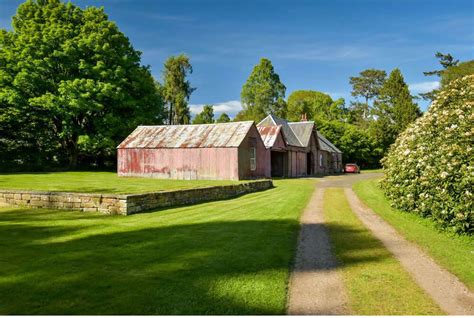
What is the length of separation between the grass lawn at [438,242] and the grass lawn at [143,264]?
2877 mm

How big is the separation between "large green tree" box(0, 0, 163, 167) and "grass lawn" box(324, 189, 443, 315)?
95.2 feet

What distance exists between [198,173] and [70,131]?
13777 mm

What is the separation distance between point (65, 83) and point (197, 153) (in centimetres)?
1405

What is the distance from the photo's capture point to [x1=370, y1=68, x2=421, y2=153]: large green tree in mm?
57000

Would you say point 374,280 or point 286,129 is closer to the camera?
point 374,280

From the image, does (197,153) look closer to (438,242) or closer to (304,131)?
(304,131)

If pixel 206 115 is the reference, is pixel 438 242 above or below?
below

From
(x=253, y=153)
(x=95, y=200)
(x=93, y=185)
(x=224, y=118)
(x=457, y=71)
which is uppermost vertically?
(x=457, y=71)

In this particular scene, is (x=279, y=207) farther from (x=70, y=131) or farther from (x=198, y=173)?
(x=70, y=131)

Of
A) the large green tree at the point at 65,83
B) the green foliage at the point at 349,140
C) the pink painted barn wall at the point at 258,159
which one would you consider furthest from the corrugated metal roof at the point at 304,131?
the large green tree at the point at 65,83

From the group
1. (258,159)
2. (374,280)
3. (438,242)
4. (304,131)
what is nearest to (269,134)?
(258,159)

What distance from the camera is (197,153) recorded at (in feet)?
95.0

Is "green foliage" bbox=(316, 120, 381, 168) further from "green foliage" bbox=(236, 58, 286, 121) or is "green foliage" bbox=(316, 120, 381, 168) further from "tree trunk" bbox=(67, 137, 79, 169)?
"tree trunk" bbox=(67, 137, 79, 169)

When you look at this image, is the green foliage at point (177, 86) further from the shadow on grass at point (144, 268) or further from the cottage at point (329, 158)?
the shadow on grass at point (144, 268)
